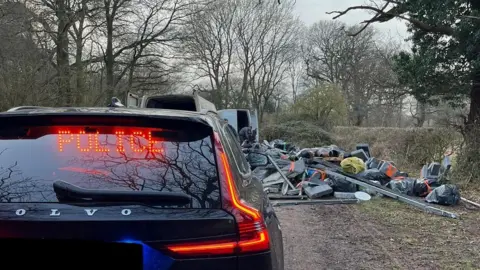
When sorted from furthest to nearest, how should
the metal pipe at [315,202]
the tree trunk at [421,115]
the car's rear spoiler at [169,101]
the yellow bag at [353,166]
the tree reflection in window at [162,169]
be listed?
the tree trunk at [421,115], the car's rear spoiler at [169,101], the yellow bag at [353,166], the metal pipe at [315,202], the tree reflection in window at [162,169]

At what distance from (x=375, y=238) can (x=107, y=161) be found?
5.13 metres

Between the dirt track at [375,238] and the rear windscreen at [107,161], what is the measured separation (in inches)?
131

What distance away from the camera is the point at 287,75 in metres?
43.5

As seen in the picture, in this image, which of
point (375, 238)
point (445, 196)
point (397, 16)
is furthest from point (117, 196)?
point (397, 16)

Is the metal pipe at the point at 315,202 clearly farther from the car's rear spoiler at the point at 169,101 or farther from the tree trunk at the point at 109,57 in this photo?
the tree trunk at the point at 109,57

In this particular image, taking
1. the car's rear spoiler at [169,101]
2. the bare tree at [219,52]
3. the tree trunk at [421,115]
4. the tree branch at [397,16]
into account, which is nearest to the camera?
the car's rear spoiler at [169,101]

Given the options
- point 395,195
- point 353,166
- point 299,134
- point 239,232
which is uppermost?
point 239,232

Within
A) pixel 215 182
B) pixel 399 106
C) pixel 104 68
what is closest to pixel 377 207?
pixel 215 182

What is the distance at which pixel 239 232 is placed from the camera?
1787 mm

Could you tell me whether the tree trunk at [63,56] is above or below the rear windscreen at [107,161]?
above

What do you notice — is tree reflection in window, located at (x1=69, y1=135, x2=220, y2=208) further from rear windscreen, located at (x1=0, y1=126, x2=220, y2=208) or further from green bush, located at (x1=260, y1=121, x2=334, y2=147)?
green bush, located at (x1=260, y1=121, x2=334, y2=147)

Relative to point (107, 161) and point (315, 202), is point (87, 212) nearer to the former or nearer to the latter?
point (107, 161)

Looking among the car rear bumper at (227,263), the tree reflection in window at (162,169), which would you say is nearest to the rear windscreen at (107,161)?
the tree reflection in window at (162,169)

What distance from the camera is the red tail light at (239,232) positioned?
5.63ft
